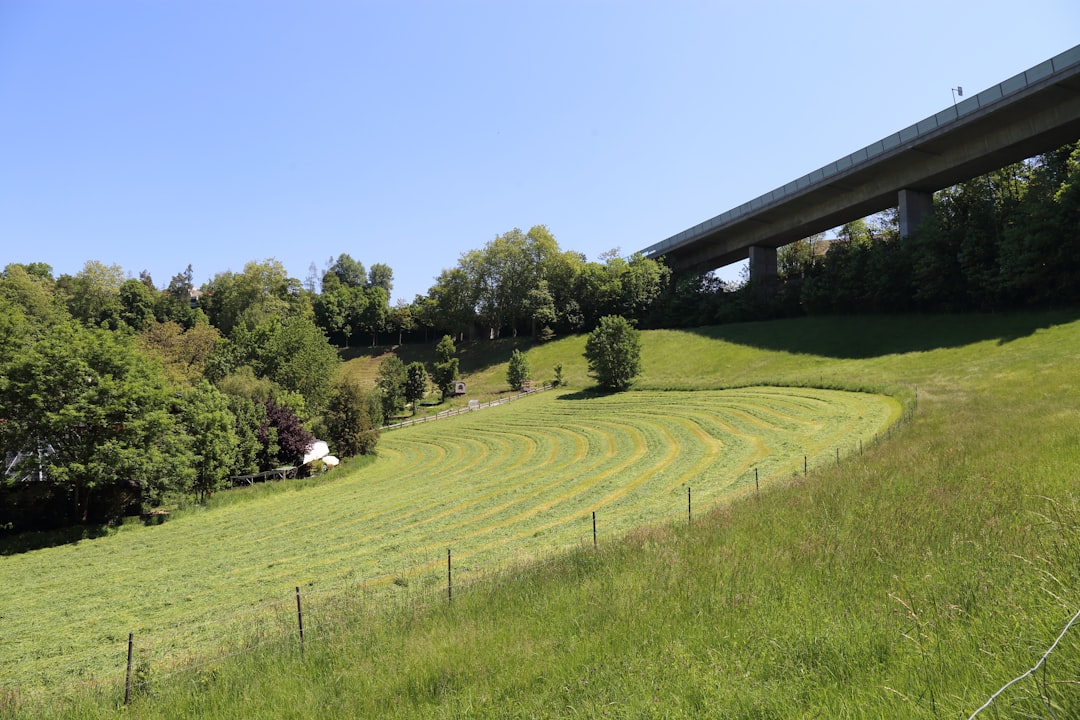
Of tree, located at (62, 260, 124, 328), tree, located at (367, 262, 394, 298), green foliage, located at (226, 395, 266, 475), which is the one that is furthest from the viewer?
tree, located at (367, 262, 394, 298)

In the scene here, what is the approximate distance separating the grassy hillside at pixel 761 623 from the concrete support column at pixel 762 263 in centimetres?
6323

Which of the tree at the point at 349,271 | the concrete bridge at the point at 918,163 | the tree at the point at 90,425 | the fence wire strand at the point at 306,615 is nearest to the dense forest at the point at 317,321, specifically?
the tree at the point at 90,425

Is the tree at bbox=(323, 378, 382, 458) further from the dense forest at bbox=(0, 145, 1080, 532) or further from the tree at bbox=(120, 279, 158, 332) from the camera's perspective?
the tree at bbox=(120, 279, 158, 332)

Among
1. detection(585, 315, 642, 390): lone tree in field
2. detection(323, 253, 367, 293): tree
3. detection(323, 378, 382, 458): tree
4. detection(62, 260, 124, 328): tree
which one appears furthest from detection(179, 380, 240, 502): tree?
detection(323, 253, 367, 293): tree

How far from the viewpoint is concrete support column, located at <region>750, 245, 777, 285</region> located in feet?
240

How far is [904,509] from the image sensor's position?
907 centimetres

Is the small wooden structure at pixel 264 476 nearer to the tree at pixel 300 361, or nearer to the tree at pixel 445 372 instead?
the tree at pixel 300 361

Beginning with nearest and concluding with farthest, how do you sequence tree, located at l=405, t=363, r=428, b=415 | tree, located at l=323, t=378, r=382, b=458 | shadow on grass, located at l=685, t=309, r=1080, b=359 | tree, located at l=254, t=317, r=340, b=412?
tree, located at l=323, t=378, r=382, b=458 < shadow on grass, located at l=685, t=309, r=1080, b=359 < tree, located at l=254, t=317, r=340, b=412 < tree, located at l=405, t=363, r=428, b=415

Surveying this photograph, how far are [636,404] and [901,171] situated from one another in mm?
36186

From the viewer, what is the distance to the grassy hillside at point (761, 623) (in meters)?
4.16

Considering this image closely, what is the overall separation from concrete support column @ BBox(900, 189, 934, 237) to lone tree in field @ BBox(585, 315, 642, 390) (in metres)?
29.6

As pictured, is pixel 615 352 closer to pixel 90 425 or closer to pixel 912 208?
pixel 912 208

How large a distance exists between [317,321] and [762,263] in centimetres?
8089

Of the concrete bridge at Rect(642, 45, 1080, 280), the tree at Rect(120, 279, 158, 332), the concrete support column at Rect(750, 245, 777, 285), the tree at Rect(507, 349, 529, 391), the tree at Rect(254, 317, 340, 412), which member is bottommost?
the tree at Rect(507, 349, 529, 391)
